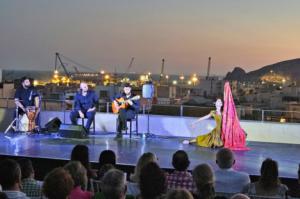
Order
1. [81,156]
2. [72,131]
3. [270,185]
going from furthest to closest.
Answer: [72,131] < [81,156] < [270,185]

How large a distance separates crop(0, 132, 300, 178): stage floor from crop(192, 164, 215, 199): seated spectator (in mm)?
2875

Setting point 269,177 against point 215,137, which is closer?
point 269,177

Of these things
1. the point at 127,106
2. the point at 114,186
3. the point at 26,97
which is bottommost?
the point at 114,186

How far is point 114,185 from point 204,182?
756 millimetres

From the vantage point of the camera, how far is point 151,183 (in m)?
3.21

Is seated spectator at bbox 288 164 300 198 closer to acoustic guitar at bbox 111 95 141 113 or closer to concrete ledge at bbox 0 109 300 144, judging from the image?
concrete ledge at bbox 0 109 300 144

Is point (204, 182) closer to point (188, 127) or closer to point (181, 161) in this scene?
point (181, 161)

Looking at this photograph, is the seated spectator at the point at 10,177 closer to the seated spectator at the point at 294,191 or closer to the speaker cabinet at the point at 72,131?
the seated spectator at the point at 294,191

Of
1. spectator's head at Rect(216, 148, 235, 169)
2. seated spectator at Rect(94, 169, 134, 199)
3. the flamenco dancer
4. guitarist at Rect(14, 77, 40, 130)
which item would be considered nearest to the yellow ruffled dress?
the flamenco dancer

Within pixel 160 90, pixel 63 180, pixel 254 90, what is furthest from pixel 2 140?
pixel 254 90

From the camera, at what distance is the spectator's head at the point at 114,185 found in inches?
122

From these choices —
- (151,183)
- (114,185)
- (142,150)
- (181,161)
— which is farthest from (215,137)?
(114,185)

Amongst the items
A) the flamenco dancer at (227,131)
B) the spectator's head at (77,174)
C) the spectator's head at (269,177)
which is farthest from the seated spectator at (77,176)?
the flamenco dancer at (227,131)

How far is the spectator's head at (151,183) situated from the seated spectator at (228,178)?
3.41 ft
